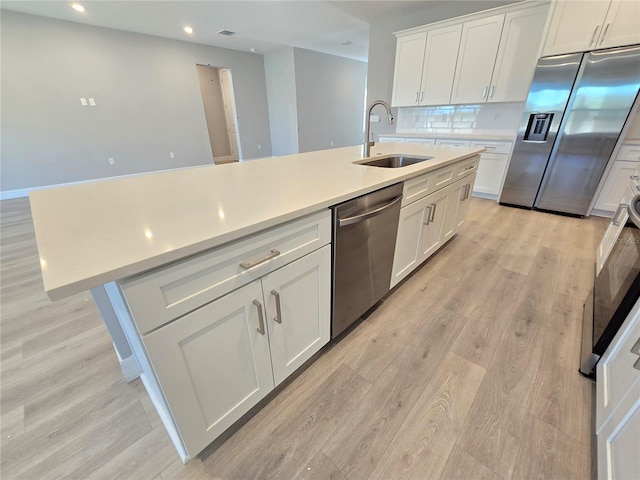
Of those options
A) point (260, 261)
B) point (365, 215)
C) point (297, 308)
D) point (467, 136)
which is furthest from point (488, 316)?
point (467, 136)

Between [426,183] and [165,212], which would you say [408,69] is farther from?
[165,212]

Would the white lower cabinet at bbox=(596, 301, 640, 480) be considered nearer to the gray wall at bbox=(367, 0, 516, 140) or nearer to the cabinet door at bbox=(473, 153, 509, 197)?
the cabinet door at bbox=(473, 153, 509, 197)

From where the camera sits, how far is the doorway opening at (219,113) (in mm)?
6810

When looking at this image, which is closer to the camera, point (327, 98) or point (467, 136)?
point (467, 136)

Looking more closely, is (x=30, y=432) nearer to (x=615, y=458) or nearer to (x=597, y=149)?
(x=615, y=458)

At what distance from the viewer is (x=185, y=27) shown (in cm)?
450

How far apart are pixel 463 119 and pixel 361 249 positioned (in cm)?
387

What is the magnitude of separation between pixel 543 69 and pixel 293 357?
13.0 feet

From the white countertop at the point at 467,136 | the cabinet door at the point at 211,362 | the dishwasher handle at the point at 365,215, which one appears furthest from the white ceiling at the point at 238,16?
the cabinet door at the point at 211,362

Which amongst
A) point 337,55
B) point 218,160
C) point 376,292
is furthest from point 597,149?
point 218,160

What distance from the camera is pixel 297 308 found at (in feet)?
3.63

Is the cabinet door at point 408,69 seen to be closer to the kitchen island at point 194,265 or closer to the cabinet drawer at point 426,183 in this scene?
the cabinet drawer at point 426,183

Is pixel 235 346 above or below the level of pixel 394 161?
below

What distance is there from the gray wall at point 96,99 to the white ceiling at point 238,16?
28 cm
